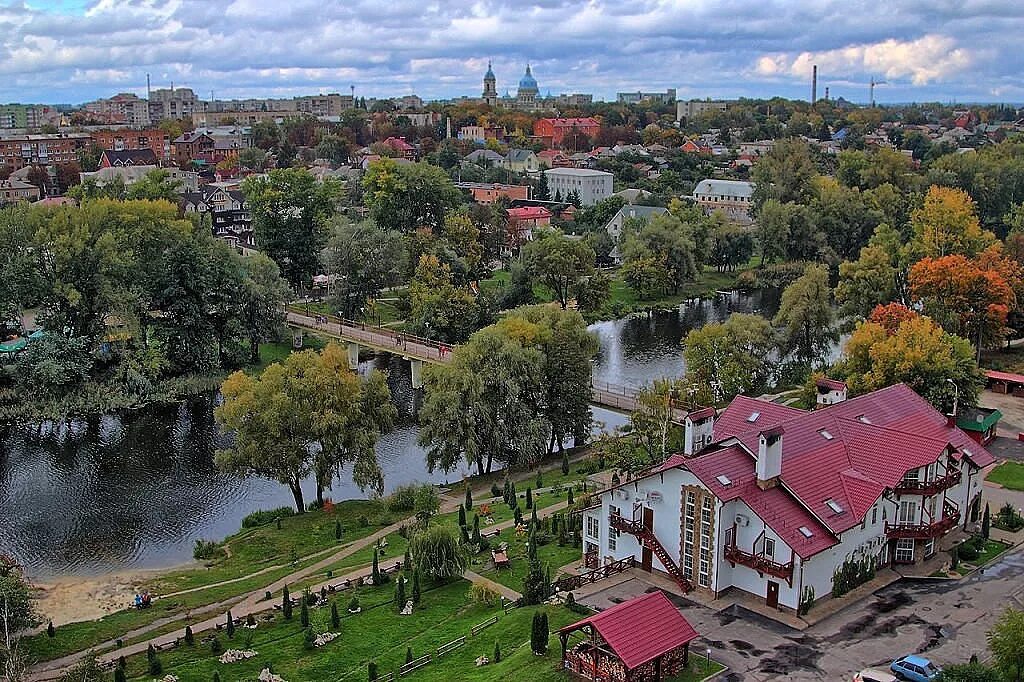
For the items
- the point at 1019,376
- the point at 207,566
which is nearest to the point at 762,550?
the point at 207,566

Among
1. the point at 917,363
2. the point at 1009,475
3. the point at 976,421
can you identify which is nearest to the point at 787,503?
the point at 1009,475

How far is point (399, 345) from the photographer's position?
6444cm

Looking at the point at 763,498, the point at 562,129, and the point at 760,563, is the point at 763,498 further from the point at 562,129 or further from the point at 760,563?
the point at 562,129

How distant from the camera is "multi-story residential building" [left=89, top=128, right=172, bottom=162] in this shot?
15625 centimetres

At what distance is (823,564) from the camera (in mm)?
29094

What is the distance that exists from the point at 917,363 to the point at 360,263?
42288 mm

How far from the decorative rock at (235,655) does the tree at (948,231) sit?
59902 millimetres

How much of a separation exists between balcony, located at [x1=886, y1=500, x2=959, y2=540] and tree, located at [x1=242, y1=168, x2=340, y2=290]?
2383 inches

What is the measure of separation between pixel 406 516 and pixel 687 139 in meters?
151

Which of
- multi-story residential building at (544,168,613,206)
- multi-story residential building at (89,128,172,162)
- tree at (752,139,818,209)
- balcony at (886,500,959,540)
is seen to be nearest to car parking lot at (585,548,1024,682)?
balcony at (886,500,959,540)

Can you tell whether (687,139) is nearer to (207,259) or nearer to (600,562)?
(207,259)

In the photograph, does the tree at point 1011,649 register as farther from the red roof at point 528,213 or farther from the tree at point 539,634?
the red roof at point 528,213

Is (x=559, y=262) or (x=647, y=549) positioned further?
(x=559, y=262)

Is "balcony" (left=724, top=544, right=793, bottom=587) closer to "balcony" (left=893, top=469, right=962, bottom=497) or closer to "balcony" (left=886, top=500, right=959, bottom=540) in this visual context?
"balcony" (left=886, top=500, right=959, bottom=540)
